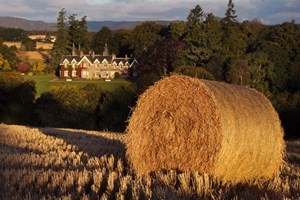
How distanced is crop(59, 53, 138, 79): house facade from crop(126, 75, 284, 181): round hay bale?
95496 millimetres

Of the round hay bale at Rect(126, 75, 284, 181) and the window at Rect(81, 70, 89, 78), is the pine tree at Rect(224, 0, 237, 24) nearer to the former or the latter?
the window at Rect(81, 70, 89, 78)

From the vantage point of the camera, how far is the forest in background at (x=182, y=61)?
151 ft

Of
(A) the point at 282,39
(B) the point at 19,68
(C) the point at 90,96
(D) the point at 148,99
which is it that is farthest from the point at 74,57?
(D) the point at 148,99

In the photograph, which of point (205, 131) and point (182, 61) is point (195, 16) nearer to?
point (182, 61)

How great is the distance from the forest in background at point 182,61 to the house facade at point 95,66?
154 inches

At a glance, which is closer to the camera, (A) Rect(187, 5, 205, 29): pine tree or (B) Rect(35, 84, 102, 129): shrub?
(B) Rect(35, 84, 102, 129): shrub

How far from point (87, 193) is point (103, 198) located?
942 mm

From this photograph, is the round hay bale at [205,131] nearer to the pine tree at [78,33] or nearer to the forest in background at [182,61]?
the forest in background at [182,61]

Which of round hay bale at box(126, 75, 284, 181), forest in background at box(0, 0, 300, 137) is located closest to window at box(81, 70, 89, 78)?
forest in background at box(0, 0, 300, 137)

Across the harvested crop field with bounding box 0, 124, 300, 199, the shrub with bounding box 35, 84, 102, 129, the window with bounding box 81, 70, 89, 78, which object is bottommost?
the window with bounding box 81, 70, 89, 78

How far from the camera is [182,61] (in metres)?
72.6

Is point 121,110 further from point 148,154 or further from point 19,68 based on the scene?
point 19,68

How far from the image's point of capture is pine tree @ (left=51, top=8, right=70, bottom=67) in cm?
11488

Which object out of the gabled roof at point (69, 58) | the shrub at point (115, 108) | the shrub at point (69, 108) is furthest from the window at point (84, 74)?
the shrub at point (115, 108)
